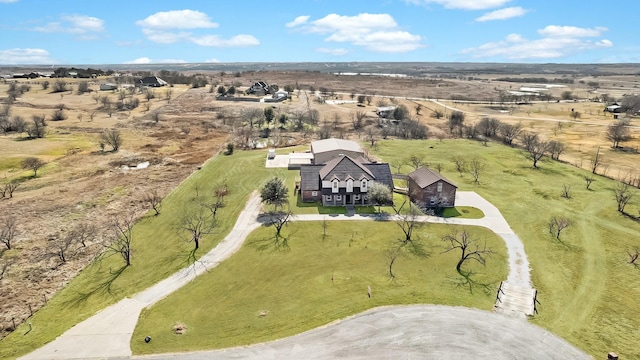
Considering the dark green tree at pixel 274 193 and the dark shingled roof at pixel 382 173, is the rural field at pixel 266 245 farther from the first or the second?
the dark shingled roof at pixel 382 173

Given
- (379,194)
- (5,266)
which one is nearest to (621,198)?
(379,194)

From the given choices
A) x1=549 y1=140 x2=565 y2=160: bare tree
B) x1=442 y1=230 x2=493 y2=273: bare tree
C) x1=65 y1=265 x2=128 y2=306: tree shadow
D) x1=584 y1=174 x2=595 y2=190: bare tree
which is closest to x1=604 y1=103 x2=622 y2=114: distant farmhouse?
x1=549 y1=140 x2=565 y2=160: bare tree

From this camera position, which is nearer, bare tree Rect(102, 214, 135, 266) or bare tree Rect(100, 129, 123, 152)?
bare tree Rect(102, 214, 135, 266)

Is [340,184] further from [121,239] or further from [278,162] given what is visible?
[121,239]

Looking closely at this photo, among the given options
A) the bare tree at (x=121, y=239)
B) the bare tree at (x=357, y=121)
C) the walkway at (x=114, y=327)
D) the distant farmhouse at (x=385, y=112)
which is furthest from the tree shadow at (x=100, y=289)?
the distant farmhouse at (x=385, y=112)

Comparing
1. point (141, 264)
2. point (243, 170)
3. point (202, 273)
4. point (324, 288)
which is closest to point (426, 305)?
point (324, 288)

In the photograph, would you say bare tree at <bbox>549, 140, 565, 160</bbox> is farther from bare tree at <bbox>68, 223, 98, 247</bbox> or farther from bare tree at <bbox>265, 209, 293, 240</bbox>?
bare tree at <bbox>68, 223, 98, 247</bbox>
